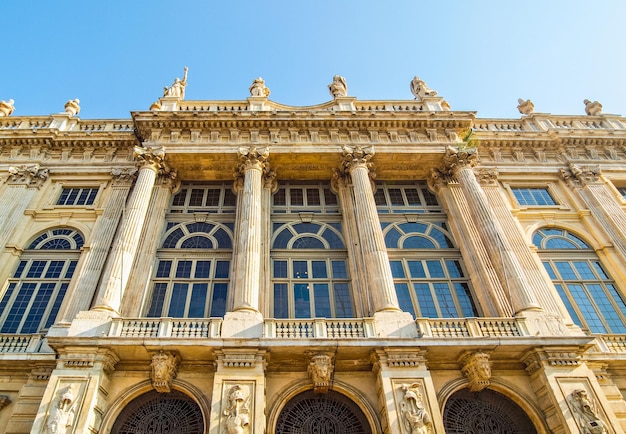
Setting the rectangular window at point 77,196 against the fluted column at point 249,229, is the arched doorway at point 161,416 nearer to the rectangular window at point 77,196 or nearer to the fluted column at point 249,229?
the fluted column at point 249,229

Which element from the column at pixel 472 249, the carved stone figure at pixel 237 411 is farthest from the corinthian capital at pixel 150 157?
the column at pixel 472 249

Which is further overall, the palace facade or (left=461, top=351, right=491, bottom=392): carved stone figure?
(left=461, top=351, right=491, bottom=392): carved stone figure

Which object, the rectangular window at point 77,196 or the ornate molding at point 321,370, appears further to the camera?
the rectangular window at point 77,196

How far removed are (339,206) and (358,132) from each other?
13.5ft

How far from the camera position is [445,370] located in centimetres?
1361

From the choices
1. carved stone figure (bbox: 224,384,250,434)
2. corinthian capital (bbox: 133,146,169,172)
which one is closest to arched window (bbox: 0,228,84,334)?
corinthian capital (bbox: 133,146,169,172)

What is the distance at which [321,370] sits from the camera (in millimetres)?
12766

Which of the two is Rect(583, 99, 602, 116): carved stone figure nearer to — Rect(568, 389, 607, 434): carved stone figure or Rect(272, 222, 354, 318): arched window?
Rect(272, 222, 354, 318): arched window

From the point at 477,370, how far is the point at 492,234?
602 centimetres

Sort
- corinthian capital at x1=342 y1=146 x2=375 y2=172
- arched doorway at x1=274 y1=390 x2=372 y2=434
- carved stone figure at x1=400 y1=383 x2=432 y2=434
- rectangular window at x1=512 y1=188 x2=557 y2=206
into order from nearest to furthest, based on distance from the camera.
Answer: carved stone figure at x1=400 y1=383 x2=432 y2=434 → arched doorway at x1=274 y1=390 x2=372 y2=434 → corinthian capital at x1=342 y1=146 x2=375 y2=172 → rectangular window at x1=512 y1=188 x2=557 y2=206

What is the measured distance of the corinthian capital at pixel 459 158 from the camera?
19906mm

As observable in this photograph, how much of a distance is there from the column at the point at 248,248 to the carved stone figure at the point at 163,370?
6.05 ft

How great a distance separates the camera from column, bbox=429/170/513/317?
15.6m

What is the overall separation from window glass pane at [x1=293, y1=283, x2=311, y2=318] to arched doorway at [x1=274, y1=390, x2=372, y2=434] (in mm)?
3302
